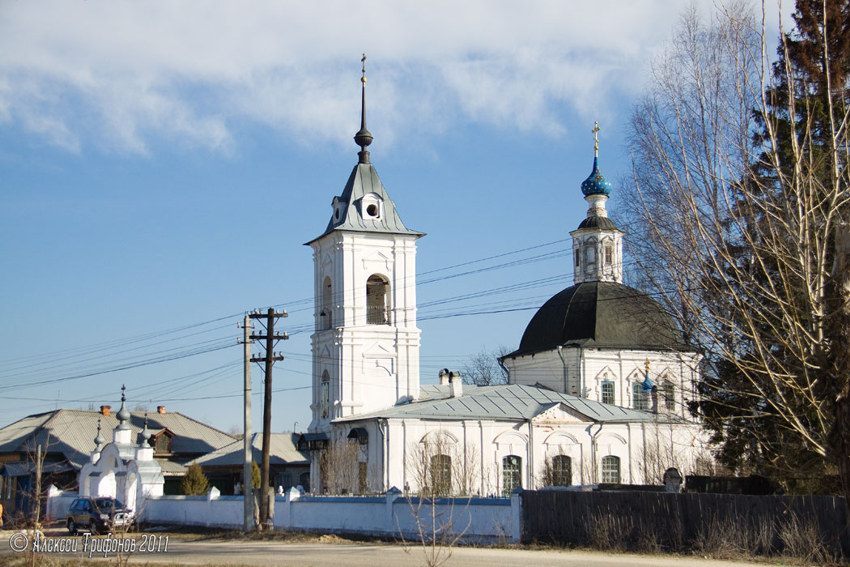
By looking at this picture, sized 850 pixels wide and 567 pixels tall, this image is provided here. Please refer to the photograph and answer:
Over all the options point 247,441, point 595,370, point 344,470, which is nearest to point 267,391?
point 247,441

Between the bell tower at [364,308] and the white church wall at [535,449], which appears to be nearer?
the white church wall at [535,449]

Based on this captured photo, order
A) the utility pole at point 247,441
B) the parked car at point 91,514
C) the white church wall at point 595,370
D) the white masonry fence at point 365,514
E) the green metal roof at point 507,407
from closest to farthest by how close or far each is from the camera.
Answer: the white masonry fence at point 365,514
the utility pole at point 247,441
the parked car at point 91,514
the green metal roof at point 507,407
the white church wall at point 595,370

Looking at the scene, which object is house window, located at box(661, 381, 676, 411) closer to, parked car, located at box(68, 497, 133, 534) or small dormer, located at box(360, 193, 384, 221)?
parked car, located at box(68, 497, 133, 534)

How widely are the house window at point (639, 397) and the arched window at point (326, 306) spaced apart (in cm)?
1336

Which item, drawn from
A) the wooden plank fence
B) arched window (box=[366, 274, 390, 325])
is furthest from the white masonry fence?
arched window (box=[366, 274, 390, 325])

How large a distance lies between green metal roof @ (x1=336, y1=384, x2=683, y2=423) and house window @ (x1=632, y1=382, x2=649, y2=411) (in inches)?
159

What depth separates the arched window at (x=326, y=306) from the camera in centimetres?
4409

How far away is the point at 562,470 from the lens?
38094mm

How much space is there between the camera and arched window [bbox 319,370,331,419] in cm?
4266

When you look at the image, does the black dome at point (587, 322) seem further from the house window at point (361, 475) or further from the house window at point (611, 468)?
the house window at point (361, 475)

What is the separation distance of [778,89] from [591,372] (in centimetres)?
2600

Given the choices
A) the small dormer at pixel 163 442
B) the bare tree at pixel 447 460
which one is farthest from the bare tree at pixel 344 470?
the small dormer at pixel 163 442

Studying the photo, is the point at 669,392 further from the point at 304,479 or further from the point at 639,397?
the point at 304,479

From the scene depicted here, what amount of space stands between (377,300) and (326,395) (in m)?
4.56
